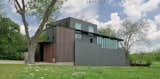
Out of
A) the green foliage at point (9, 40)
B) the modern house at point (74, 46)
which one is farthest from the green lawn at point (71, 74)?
the green foliage at point (9, 40)

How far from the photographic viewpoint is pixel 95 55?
38.3 metres

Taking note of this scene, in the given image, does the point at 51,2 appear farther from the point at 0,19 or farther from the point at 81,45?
the point at 0,19

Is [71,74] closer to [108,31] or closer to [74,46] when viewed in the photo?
[74,46]

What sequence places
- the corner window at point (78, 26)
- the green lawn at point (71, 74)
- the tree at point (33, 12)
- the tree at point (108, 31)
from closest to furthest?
the green lawn at point (71, 74)
the tree at point (33, 12)
the corner window at point (78, 26)
the tree at point (108, 31)

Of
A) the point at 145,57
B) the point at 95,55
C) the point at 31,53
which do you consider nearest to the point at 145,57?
the point at 145,57

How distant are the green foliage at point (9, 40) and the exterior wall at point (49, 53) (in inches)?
197

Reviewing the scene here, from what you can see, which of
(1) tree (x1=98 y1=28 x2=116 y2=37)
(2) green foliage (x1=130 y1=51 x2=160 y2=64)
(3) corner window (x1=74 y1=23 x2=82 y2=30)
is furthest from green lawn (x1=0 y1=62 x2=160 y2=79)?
(1) tree (x1=98 y1=28 x2=116 y2=37)

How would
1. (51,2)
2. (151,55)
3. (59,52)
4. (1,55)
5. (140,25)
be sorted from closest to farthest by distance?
1. (51,2)
2. (59,52)
3. (1,55)
4. (151,55)
5. (140,25)

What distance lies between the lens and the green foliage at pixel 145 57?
180ft

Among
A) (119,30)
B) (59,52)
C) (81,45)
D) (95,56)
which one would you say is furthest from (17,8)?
(119,30)

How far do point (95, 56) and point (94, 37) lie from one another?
330 cm

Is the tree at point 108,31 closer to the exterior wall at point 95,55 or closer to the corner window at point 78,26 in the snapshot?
the exterior wall at point 95,55

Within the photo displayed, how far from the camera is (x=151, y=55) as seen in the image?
5794 centimetres

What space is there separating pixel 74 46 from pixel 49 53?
3285 millimetres
